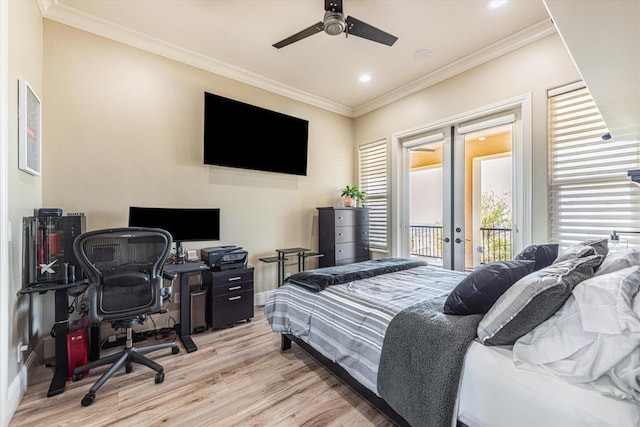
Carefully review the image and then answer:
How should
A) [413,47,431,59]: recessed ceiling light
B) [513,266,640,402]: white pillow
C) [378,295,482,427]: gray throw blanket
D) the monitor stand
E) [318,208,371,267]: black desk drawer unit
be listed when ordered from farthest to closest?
1. [318,208,371,267]: black desk drawer unit
2. [413,47,431,59]: recessed ceiling light
3. the monitor stand
4. [378,295,482,427]: gray throw blanket
5. [513,266,640,402]: white pillow

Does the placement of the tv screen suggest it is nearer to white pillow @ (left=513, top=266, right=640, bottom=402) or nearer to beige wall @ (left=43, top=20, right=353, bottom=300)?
beige wall @ (left=43, top=20, right=353, bottom=300)

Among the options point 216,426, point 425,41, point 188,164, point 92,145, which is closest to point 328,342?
point 216,426

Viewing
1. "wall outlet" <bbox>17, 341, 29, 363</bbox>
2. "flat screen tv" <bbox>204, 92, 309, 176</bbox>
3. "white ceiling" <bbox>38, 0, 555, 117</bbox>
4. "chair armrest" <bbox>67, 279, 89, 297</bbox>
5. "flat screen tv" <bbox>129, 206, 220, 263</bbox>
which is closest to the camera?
"wall outlet" <bbox>17, 341, 29, 363</bbox>

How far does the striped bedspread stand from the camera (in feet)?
5.45

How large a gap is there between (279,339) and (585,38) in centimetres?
294

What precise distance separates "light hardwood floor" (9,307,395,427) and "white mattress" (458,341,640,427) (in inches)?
28.1

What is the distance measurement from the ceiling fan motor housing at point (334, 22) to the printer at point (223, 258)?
243 centimetres

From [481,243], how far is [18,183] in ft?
14.7

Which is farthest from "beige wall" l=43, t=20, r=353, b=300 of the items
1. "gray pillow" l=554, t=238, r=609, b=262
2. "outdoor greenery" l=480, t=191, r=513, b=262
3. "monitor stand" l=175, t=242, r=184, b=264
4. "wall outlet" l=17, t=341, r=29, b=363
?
"gray pillow" l=554, t=238, r=609, b=262

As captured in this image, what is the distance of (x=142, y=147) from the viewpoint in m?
3.04

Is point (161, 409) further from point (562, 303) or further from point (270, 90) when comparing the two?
point (270, 90)

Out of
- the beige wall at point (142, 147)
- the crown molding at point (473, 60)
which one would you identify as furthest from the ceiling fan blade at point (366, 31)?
the beige wall at point (142, 147)

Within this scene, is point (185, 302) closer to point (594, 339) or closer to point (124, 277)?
point (124, 277)

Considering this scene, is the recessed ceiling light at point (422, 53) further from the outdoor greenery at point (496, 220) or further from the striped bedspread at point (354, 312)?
the striped bedspread at point (354, 312)
